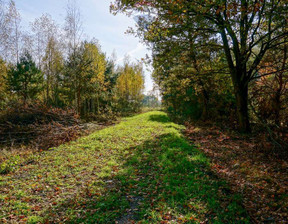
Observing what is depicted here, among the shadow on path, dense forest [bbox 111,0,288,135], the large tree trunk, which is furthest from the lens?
the large tree trunk

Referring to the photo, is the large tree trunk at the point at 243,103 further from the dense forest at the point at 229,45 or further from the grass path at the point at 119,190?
the grass path at the point at 119,190

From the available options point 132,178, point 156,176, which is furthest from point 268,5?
point 132,178

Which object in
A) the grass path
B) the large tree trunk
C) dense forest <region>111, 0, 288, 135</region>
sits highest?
dense forest <region>111, 0, 288, 135</region>

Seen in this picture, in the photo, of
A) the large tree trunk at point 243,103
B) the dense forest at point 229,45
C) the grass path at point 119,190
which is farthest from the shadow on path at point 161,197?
the large tree trunk at point 243,103

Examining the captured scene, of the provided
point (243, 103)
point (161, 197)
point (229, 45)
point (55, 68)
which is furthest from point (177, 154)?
point (55, 68)

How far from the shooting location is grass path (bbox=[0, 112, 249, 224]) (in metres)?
3.61

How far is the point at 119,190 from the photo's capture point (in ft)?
15.3

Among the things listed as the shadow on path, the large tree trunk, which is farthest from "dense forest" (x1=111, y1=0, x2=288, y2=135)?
the shadow on path

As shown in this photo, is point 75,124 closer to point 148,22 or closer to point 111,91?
point 148,22

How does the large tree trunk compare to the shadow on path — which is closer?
the shadow on path

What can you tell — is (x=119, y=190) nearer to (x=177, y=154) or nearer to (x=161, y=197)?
(x=161, y=197)

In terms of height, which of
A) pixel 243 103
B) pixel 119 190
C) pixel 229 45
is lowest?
pixel 119 190

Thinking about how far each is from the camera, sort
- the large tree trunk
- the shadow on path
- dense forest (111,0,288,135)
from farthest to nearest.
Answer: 1. the large tree trunk
2. dense forest (111,0,288,135)
3. the shadow on path

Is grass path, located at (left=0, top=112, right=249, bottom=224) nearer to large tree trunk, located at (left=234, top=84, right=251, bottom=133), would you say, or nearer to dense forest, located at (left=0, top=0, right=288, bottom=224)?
dense forest, located at (left=0, top=0, right=288, bottom=224)
